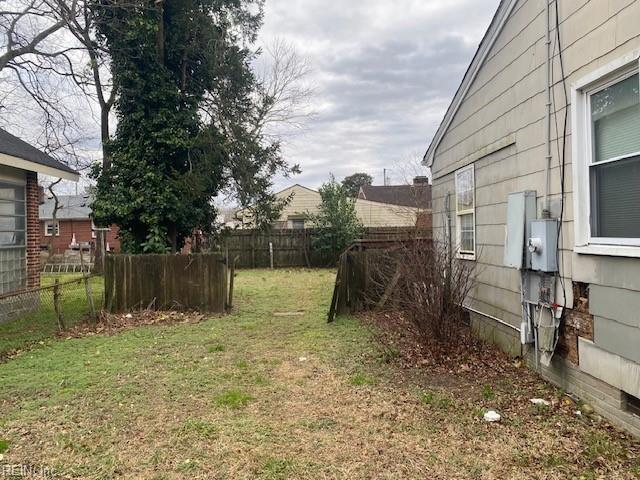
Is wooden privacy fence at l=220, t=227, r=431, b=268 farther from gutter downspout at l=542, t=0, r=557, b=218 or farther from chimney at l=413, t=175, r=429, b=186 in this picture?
gutter downspout at l=542, t=0, r=557, b=218

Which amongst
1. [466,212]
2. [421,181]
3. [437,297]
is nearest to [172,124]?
[466,212]

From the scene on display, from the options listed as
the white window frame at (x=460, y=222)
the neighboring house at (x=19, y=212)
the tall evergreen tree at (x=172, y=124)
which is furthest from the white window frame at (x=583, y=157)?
the neighboring house at (x=19, y=212)

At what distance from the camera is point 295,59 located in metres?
19.8

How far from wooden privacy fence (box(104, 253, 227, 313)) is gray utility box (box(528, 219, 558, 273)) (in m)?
6.46

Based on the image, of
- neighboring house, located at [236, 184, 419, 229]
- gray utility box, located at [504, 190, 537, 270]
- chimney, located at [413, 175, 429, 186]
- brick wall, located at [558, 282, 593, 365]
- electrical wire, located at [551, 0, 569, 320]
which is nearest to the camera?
brick wall, located at [558, 282, 593, 365]

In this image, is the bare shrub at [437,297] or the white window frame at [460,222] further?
the white window frame at [460,222]

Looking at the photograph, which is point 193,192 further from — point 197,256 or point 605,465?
point 605,465

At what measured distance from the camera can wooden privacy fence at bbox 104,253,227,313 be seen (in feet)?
30.1

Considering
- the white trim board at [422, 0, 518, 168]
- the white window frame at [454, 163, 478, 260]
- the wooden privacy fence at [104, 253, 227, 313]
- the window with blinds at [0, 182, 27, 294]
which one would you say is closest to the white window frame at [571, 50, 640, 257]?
the white trim board at [422, 0, 518, 168]

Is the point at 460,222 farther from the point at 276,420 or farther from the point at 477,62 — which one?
the point at 276,420

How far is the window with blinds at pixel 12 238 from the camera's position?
8.79 m

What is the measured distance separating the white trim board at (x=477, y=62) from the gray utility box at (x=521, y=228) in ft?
7.41

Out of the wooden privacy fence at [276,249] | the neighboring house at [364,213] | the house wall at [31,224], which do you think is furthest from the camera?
the neighboring house at [364,213]

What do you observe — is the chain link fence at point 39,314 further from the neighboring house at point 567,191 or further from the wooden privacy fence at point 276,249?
the wooden privacy fence at point 276,249
